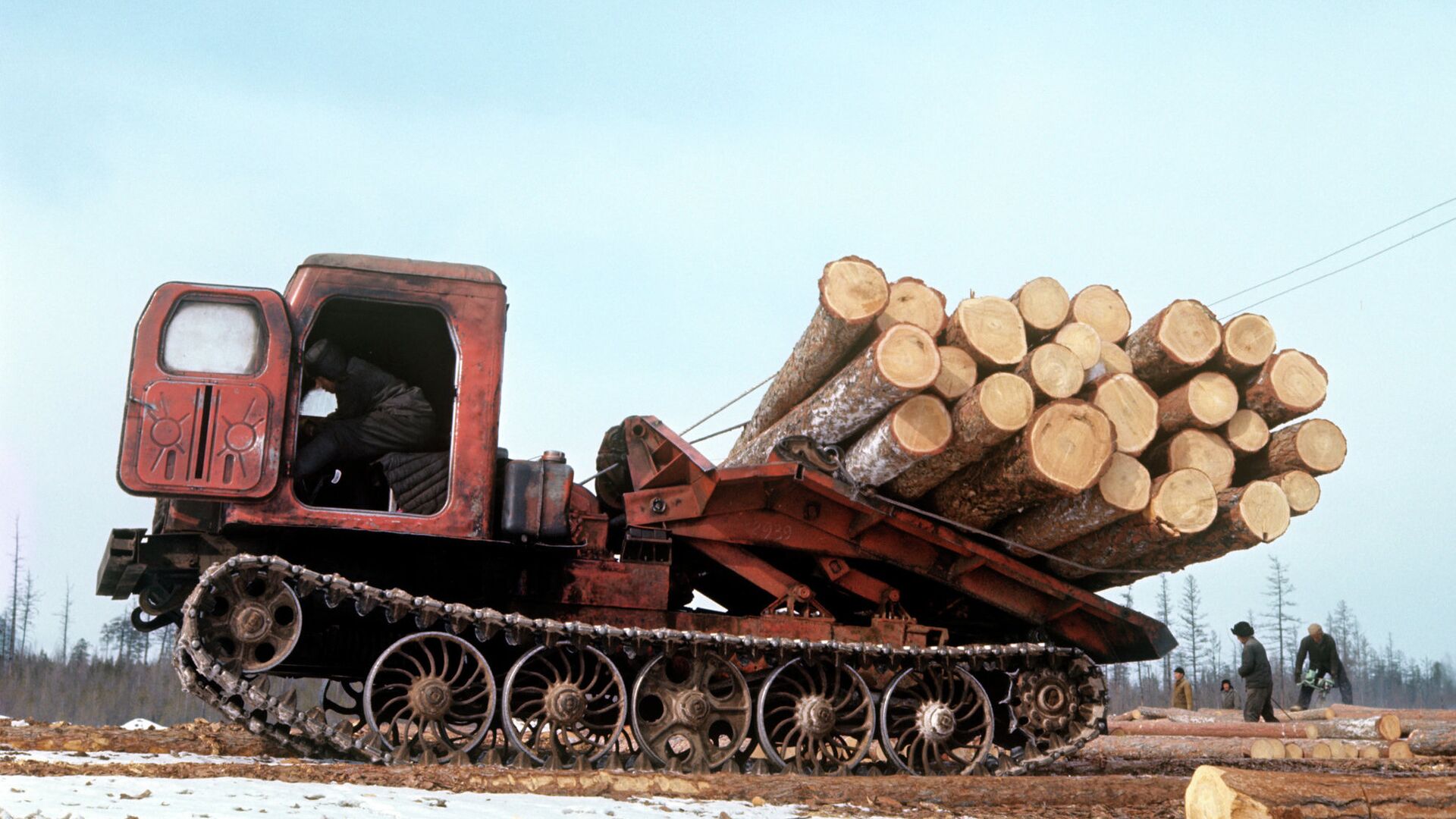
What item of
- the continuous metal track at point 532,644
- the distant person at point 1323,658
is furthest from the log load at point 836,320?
the distant person at point 1323,658

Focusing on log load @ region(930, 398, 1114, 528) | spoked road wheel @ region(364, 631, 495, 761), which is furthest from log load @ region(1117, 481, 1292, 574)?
spoked road wheel @ region(364, 631, 495, 761)

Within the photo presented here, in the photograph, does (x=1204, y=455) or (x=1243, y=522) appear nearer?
(x=1243, y=522)

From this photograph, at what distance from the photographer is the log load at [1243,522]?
27.7 ft

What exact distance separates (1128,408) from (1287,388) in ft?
4.12

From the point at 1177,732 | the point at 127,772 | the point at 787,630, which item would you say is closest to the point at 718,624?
the point at 787,630

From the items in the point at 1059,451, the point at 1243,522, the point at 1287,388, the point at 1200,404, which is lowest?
the point at 1243,522

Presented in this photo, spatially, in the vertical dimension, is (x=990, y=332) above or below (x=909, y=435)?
above

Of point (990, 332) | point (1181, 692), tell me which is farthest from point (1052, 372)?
point (1181, 692)

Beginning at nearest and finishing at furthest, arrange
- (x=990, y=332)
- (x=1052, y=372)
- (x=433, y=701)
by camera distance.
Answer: (x=433, y=701), (x=1052, y=372), (x=990, y=332)

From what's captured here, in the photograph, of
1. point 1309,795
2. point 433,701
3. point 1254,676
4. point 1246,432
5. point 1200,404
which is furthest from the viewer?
point 1254,676

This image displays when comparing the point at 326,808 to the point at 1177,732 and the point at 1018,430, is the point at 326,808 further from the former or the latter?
the point at 1177,732

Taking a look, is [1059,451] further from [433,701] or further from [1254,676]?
[1254,676]

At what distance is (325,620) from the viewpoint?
8.08 m

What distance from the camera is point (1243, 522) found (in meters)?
8.40
